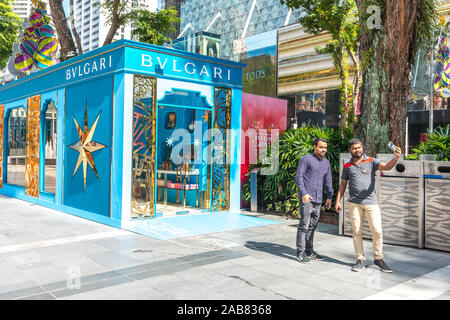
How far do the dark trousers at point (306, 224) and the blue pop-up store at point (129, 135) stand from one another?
359cm

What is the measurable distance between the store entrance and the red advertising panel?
1069 millimetres

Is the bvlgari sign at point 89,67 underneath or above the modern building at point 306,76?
underneath

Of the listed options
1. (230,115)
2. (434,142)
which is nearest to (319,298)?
(434,142)

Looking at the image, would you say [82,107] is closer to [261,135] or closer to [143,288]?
[261,135]

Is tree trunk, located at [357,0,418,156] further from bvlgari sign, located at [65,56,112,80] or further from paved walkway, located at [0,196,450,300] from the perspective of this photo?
bvlgari sign, located at [65,56,112,80]

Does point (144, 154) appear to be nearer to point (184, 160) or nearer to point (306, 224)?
point (184, 160)

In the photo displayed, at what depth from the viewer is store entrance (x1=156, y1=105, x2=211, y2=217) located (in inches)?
424

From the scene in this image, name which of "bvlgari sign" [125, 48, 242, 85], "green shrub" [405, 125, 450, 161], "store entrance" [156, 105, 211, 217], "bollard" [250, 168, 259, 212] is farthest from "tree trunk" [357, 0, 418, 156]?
"store entrance" [156, 105, 211, 217]

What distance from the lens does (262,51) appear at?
43781mm

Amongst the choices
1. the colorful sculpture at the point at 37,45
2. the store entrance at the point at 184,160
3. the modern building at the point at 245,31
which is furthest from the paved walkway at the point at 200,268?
the modern building at the point at 245,31

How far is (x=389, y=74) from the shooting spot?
26.6 ft

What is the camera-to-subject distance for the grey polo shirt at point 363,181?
5523mm

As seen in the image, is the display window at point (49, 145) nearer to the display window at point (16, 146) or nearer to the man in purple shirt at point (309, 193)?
the display window at point (16, 146)
